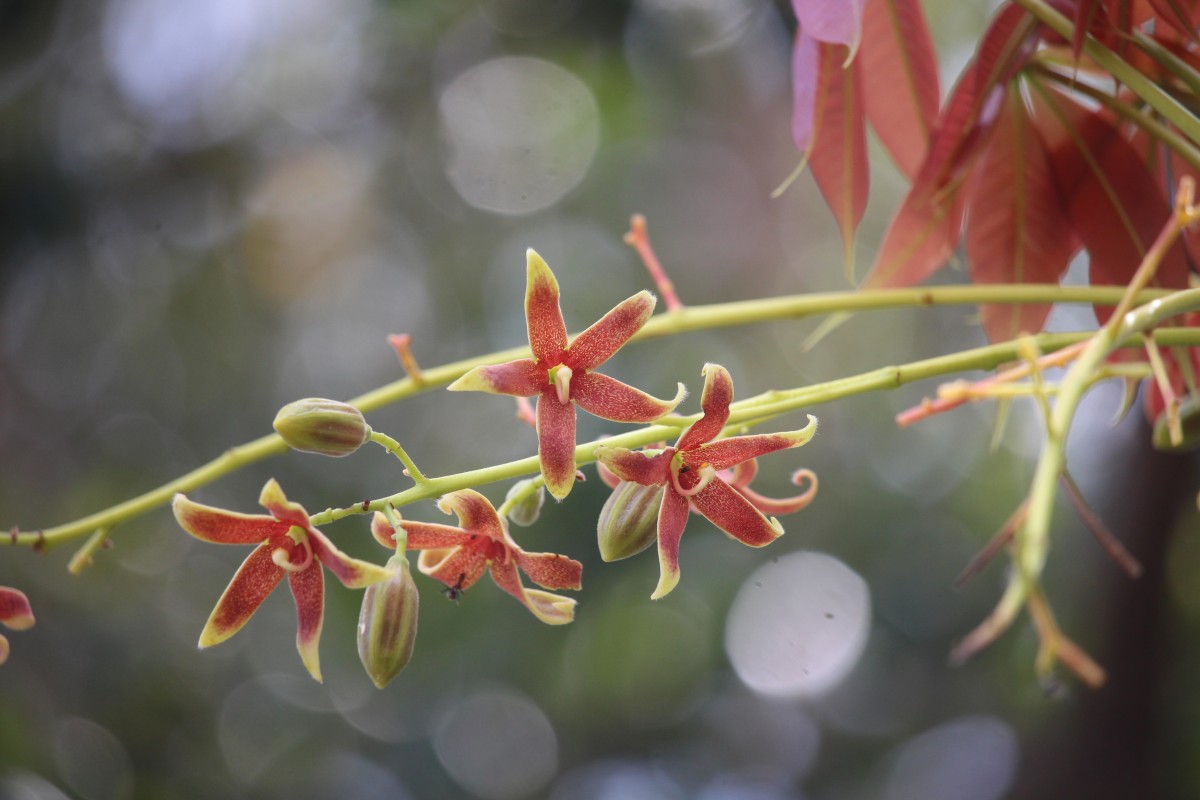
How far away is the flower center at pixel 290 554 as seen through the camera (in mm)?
305

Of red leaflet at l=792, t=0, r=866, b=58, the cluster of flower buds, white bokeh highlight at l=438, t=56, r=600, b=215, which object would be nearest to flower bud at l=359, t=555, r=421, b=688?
the cluster of flower buds

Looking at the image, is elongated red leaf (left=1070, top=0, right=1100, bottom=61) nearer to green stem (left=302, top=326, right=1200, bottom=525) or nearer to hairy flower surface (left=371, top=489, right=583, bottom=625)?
green stem (left=302, top=326, right=1200, bottom=525)

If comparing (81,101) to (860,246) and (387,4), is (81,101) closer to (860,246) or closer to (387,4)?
(387,4)

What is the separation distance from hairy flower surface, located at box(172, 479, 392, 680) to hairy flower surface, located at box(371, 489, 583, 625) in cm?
2

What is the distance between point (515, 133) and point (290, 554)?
88.0 inches

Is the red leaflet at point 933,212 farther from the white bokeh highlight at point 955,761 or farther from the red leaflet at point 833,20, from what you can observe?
the white bokeh highlight at point 955,761

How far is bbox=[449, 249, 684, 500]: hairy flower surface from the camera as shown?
11.8 inches

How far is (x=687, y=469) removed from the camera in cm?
32

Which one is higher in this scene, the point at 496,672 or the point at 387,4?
the point at 387,4

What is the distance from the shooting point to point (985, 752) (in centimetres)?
232

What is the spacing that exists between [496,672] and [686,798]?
1.96ft

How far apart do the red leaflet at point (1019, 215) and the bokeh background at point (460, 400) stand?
1228 millimetres

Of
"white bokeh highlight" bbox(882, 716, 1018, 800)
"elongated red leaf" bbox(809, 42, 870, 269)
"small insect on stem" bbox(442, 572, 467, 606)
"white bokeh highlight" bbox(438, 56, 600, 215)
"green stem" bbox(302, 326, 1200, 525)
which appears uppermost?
"elongated red leaf" bbox(809, 42, 870, 269)

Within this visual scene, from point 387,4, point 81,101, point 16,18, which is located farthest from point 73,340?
point 387,4
